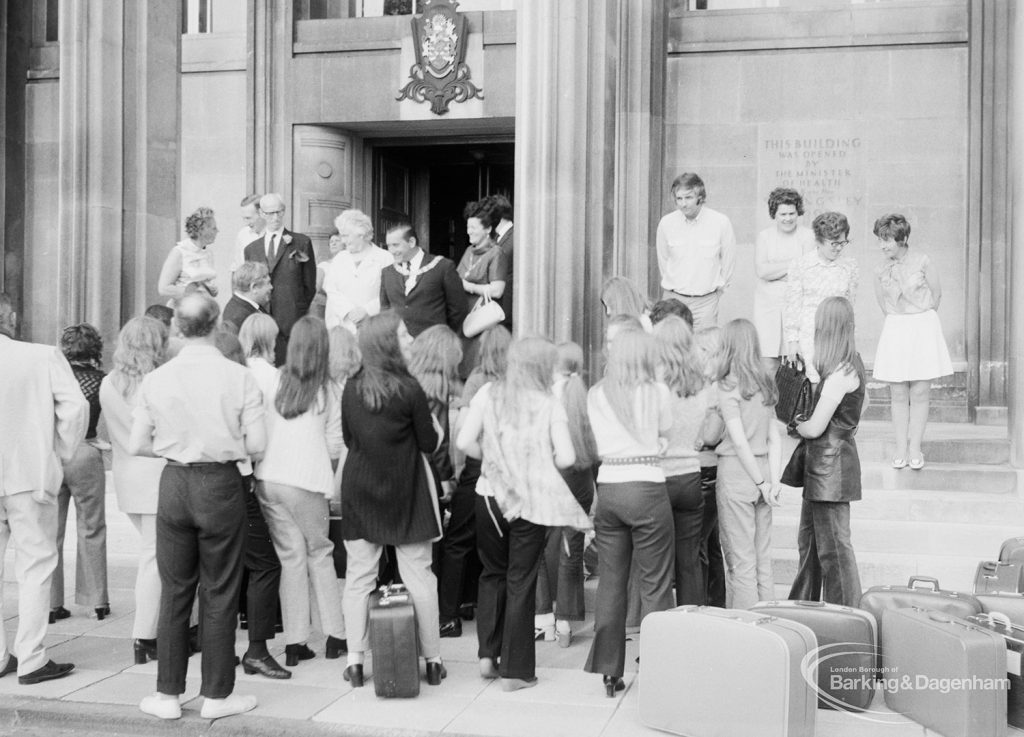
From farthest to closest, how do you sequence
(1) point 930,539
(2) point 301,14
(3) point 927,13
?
(2) point 301,14
(3) point 927,13
(1) point 930,539

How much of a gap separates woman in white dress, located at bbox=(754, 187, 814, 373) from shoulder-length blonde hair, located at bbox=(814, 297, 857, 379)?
2886 millimetres

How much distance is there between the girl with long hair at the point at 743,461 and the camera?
680 cm

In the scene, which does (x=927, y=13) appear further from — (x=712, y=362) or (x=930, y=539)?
(x=712, y=362)

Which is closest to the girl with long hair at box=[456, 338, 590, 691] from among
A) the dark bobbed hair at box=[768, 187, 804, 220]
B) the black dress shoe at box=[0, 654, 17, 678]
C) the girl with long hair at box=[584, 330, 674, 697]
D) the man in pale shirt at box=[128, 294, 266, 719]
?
the girl with long hair at box=[584, 330, 674, 697]

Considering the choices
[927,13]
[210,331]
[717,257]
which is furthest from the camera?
[927,13]

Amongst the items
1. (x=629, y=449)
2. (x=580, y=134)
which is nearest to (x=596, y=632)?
(x=629, y=449)

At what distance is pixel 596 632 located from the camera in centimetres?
614

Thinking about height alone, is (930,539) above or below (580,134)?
below

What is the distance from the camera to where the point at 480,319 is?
30.2 feet

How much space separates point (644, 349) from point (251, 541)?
8.01ft

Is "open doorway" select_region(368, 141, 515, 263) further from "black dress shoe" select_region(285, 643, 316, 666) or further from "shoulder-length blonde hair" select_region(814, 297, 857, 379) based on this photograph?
"shoulder-length blonde hair" select_region(814, 297, 857, 379)

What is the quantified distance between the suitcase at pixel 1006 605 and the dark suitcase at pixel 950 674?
1.34 ft

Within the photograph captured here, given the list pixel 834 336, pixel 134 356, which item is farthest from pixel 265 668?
pixel 834 336

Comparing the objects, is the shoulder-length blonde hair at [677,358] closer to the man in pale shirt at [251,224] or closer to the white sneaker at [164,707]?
the white sneaker at [164,707]
